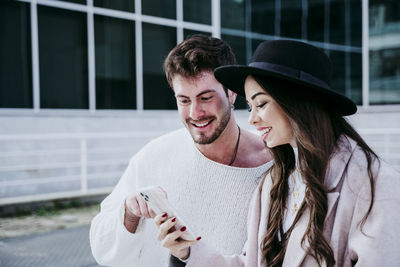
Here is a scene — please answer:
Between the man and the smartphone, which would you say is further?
the man

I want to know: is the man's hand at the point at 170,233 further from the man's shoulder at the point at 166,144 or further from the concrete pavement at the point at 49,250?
the concrete pavement at the point at 49,250

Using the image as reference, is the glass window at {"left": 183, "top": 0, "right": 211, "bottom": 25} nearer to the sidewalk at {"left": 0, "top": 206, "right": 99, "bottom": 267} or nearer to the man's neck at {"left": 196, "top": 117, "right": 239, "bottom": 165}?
the sidewalk at {"left": 0, "top": 206, "right": 99, "bottom": 267}

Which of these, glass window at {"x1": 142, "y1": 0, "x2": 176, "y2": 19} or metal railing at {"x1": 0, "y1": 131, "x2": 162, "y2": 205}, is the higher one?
glass window at {"x1": 142, "y1": 0, "x2": 176, "y2": 19}

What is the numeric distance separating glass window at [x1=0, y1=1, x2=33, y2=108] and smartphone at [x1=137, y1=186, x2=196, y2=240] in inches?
265

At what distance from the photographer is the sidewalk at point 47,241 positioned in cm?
443

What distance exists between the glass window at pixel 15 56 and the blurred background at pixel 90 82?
18 millimetres

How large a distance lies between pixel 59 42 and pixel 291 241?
7.67 meters

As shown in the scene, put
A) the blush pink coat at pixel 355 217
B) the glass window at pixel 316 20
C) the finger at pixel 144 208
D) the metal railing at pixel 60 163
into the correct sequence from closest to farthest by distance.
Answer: the blush pink coat at pixel 355 217, the finger at pixel 144 208, the metal railing at pixel 60 163, the glass window at pixel 316 20

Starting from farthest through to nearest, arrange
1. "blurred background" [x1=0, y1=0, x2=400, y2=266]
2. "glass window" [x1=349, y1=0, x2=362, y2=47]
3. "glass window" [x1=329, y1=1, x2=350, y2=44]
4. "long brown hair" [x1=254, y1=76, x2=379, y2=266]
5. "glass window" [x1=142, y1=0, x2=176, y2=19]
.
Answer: "glass window" [x1=349, y1=0, x2=362, y2=47], "glass window" [x1=329, y1=1, x2=350, y2=44], "glass window" [x1=142, y1=0, x2=176, y2=19], "blurred background" [x1=0, y1=0, x2=400, y2=266], "long brown hair" [x1=254, y1=76, x2=379, y2=266]

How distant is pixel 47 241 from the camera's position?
504cm

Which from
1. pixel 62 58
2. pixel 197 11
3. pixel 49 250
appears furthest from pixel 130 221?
pixel 197 11

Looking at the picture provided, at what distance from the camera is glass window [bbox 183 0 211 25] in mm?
10273

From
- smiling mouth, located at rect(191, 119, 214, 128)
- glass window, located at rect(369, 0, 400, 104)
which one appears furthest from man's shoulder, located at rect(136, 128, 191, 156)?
glass window, located at rect(369, 0, 400, 104)

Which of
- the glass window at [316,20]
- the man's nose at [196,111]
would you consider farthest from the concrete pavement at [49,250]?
the glass window at [316,20]
